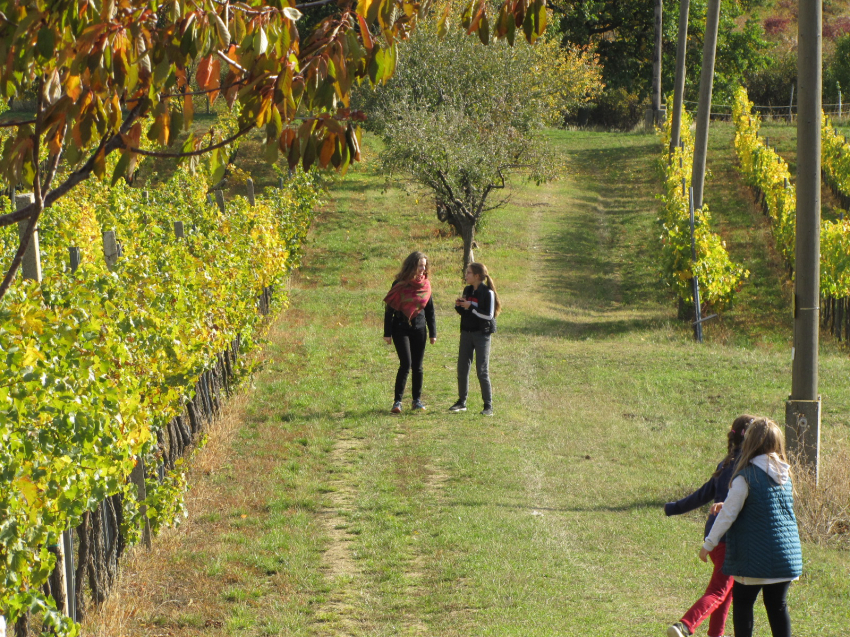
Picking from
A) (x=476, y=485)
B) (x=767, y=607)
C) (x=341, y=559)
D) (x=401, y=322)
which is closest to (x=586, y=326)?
(x=401, y=322)

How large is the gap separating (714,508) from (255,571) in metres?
2.96

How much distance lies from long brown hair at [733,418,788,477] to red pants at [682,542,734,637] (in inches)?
21.9

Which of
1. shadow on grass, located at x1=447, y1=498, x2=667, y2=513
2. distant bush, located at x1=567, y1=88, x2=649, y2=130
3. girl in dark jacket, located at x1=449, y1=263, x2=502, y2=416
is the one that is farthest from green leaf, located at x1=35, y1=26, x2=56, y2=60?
distant bush, located at x1=567, y1=88, x2=649, y2=130

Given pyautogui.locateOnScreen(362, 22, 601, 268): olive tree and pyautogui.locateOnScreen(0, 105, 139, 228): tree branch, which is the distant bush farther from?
pyautogui.locateOnScreen(0, 105, 139, 228): tree branch

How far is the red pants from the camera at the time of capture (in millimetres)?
4762

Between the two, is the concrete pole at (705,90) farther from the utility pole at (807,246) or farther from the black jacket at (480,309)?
the utility pole at (807,246)

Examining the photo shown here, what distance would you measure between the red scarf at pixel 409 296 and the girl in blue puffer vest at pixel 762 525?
17.3ft

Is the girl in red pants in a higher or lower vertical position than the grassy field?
higher

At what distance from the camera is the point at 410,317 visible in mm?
9703

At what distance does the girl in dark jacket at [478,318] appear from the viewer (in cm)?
956

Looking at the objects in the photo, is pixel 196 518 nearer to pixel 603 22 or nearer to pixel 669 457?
pixel 669 457

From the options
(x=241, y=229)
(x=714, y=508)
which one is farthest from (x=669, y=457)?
(x=241, y=229)

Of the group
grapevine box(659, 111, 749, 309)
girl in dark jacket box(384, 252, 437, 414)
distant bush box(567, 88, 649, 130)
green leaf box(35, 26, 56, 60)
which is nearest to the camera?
green leaf box(35, 26, 56, 60)

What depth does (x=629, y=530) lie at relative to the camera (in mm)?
6836
